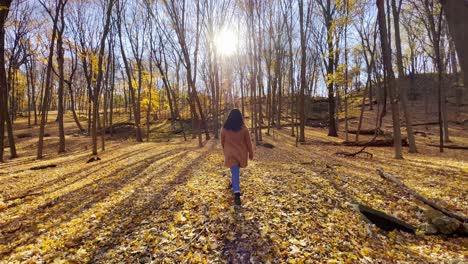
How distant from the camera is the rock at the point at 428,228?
430 centimetres

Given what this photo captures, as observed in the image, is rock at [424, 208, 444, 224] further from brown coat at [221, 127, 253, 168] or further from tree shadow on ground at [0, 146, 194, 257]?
tree shadow on ground at [0, 146, 194, 257]

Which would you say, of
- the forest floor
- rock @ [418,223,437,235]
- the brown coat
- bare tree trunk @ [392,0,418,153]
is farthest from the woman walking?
bare tree trunk @ [392,0,418,153]

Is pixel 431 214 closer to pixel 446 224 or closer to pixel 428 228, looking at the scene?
pixel 446 224

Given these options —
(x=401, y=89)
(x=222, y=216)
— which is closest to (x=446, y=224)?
(x=222, y=216)

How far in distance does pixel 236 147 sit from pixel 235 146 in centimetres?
3

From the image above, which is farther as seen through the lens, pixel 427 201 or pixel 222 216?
pixel 427 201

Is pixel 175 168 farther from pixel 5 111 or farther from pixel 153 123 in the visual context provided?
pixel 153 123

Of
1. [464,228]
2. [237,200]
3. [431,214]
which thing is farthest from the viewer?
[237,200]

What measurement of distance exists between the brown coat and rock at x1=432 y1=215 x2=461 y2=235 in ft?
11.8

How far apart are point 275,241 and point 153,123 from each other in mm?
32441

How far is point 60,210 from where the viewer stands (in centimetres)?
538

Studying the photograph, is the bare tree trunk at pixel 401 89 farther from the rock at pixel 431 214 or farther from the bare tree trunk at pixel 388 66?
the rock at pixel 431 214

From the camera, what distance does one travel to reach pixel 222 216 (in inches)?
181

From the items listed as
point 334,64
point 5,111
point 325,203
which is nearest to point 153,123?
point 5,111
